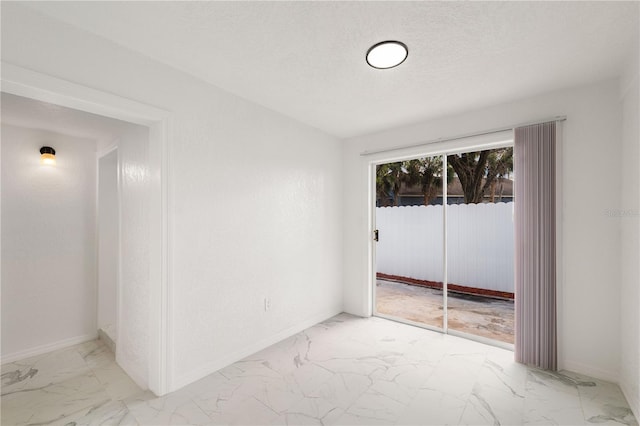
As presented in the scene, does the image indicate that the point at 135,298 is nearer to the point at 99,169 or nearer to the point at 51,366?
the point at 51,366

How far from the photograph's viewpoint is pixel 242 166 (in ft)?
9.39

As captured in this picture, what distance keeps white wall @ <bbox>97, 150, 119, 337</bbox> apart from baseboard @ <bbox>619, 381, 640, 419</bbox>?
4.80 m

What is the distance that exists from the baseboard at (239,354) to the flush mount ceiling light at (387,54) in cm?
279

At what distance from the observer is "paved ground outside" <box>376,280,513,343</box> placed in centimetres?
326

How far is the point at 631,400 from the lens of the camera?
6.84ft

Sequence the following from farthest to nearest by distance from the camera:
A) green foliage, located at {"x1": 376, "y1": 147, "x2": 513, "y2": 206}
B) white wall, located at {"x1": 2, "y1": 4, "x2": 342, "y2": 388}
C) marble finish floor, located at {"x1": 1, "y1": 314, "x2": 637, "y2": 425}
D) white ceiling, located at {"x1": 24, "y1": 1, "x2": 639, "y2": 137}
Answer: green foliage, located at {"x1": 376, "y1": 147, "x2": 513, "y2": 206} < marble finish floor, located at {"x1": 1, "y1": 314, "x2": 637, "y2": 425} < white wall, located at {"x1": 2, "y1": 4, "x2": 342, "y2": 388} < white ceiling, located at {"x1": 24, "y1": 1, "x2": 639, "y2": 137}

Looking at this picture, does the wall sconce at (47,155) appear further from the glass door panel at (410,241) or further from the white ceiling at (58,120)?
the glass door panel at (410,241)

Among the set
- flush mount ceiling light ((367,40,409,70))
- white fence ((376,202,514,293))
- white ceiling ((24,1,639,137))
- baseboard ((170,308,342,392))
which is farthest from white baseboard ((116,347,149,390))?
flush mount ceiling light ((367,40,409,70))

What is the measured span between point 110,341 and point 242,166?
7.94 feet

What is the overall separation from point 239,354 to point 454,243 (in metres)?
2.67

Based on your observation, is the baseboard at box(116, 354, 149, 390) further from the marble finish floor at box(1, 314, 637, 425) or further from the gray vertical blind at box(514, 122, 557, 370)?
the gray vertical blind at box(514, 122, 557, 370)

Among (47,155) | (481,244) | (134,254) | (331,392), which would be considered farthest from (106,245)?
(481,244)

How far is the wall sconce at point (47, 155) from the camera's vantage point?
312cm

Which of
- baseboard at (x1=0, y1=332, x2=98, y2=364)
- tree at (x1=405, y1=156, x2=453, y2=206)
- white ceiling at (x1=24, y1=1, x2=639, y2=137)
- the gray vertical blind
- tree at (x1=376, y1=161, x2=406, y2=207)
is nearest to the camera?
white ceiling at (x1=24, y1=1, x2=639, y2=137)
